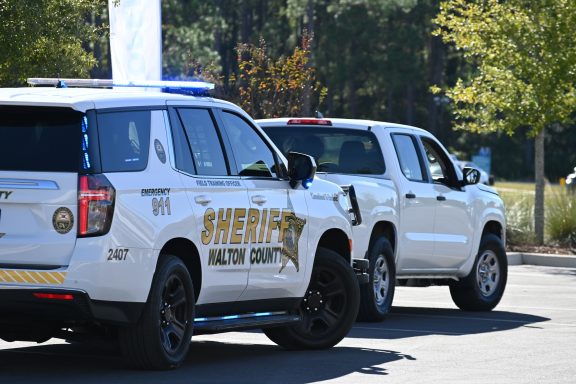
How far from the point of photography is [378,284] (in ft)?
46.2

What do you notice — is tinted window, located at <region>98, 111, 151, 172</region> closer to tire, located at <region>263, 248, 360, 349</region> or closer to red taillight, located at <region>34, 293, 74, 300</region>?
red taillight, located at <region>34, 293, 74, 300</region>

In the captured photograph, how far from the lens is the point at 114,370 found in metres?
9.78

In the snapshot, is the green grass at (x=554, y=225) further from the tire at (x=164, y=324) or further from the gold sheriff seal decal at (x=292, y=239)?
the tire at (x=164, y=324)

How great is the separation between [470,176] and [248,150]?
593 cm

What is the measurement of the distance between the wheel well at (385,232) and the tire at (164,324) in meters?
4.57

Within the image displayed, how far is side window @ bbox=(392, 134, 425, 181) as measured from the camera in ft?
48.4

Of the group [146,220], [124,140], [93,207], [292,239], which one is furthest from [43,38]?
[93,207]

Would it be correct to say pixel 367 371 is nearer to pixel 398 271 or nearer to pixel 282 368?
pixel 282 368

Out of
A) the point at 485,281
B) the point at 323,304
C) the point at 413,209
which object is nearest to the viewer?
the point at 323,304

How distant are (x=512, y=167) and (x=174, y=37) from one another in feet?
80.3

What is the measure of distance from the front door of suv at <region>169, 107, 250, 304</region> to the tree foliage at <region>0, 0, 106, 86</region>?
22.1 ft

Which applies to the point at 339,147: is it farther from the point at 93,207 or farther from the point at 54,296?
the point at 54,296

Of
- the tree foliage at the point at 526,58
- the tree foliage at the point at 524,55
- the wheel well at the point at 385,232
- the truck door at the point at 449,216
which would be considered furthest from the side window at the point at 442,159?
the tree foliage at the point at 524,55

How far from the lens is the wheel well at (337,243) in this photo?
1173 cm
